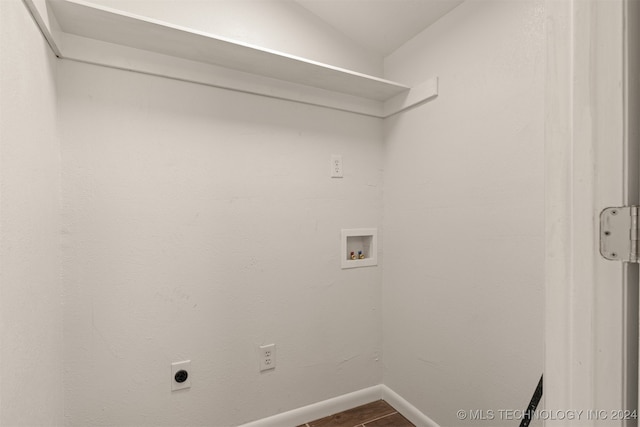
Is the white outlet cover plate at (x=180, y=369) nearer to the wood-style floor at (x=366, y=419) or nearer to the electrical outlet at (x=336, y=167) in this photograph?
the wood-style floor at (x=366, y=419)

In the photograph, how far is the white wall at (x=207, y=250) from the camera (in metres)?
1.27

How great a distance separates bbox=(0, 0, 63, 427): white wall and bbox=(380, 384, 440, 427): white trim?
160 cm

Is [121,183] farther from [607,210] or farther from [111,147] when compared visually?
[607,210]

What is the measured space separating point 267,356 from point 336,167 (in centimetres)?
110

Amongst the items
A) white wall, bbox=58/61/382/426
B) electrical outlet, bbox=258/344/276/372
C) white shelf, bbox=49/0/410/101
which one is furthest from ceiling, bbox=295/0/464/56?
electrical outlet, bbox=258/344/276/372

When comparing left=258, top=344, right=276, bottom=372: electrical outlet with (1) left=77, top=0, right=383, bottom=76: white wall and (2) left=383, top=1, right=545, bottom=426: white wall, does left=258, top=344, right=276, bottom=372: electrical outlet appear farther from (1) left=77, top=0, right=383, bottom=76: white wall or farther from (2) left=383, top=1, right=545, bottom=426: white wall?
(1) left=77, top=0, right=383, bottom=76: white wall

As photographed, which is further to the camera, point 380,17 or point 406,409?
point 406,409

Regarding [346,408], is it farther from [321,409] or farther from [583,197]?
[583,197]

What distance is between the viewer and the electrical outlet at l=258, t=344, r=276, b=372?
5.22 ft

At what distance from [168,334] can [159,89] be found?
111 centimetres

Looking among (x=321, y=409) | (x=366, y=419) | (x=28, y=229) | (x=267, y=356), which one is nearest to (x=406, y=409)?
(x=366, y=419)

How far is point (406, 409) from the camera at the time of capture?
1718 millimetres

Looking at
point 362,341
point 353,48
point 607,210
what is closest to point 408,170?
point 353,48

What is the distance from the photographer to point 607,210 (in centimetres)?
48
